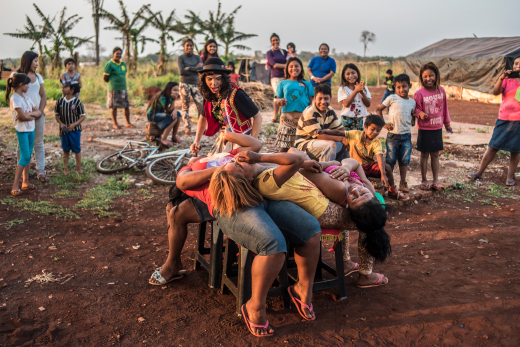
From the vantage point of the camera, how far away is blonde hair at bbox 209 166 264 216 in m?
2.54

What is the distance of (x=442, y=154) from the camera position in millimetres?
7695

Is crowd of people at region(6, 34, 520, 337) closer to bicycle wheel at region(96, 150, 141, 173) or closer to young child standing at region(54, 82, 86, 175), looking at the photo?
young child standing at region(54, 82, 86, 175)

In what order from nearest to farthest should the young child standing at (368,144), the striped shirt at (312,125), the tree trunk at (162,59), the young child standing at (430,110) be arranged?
the young child standing at (368,144) < the striped shirt at (312,125) < the young child standing at (430,110) < the tree trunk at (162,59)

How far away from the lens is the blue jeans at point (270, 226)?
2516 millimetres

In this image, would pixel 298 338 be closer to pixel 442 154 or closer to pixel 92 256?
pixel 92 256

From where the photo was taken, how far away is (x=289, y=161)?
2.58 metres

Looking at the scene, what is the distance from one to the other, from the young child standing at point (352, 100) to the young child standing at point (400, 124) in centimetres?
30

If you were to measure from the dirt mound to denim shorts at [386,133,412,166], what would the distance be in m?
7.75

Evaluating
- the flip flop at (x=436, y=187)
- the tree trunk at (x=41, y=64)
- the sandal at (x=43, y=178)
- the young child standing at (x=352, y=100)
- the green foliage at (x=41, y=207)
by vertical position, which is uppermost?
the tree trunk at (x=41, y=64)

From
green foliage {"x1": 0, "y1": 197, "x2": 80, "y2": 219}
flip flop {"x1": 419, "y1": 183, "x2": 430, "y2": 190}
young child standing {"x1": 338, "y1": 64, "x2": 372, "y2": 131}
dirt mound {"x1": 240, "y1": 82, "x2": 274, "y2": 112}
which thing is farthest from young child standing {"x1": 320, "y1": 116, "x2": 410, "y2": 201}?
dirt mound {"x1": 240, "y1": 82, "x2": 274, "y2": 112}

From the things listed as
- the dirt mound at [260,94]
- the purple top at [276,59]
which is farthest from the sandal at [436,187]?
the dirt mound at [260,94]

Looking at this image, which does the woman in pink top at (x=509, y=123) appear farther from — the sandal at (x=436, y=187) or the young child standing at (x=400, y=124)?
Answer: the young child standing at (x=400, y=124)

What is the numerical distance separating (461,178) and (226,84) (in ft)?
14.5

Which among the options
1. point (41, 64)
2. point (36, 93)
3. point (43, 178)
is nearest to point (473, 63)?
point (36, 93)
